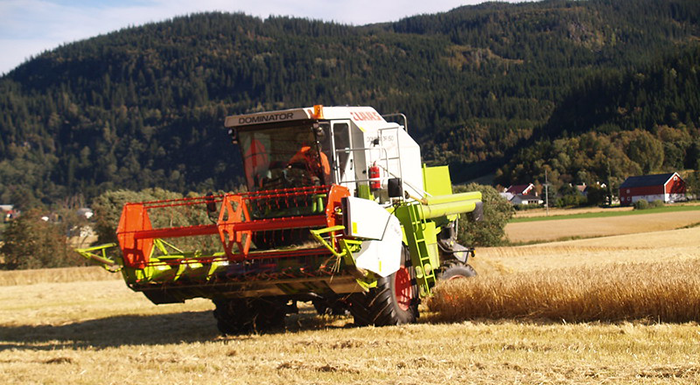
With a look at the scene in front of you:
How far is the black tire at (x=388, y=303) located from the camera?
33.6ft

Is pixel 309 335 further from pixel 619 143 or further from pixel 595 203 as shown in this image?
pixel 619 143

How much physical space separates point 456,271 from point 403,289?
2276 millimetres

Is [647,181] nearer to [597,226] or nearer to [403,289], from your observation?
[597,226]

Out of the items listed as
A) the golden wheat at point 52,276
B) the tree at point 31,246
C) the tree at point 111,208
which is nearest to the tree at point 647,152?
the tree at point 111,208

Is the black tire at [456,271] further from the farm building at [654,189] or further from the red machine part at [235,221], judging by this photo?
the farm building at [654,189]

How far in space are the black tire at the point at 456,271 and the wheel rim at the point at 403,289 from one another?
175 centimetres

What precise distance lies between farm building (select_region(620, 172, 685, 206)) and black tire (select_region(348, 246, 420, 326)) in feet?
235

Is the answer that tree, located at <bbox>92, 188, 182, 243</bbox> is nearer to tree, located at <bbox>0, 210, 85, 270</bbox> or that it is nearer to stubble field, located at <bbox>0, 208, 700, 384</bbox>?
tree, located at <bbox>0, 210, 85, 270</bbox>

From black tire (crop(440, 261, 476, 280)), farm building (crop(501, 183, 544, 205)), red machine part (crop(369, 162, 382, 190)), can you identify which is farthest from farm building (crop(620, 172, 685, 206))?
red machine part (crop(369, 162, 382, 190))

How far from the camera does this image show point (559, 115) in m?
136

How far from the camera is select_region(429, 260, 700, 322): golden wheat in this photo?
9.69 meters

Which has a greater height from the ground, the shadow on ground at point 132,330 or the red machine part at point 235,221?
the red machine part at point 235,221

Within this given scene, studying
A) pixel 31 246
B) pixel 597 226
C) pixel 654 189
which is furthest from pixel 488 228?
pixel 654 189

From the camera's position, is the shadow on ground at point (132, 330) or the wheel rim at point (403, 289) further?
the shadow on ground at point (132, 330)
